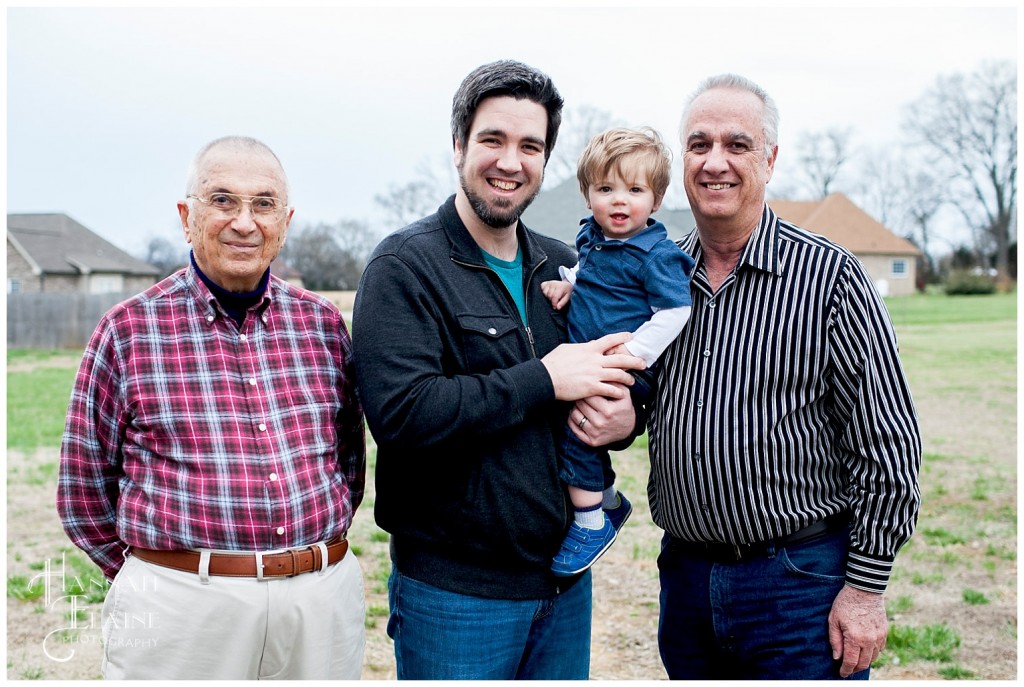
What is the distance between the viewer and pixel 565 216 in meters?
24.3

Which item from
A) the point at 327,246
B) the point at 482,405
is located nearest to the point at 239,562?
Answer: the point at 482,405

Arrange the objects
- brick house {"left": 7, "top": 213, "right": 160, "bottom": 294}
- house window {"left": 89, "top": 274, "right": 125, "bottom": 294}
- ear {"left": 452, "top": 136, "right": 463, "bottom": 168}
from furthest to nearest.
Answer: house window {"left": 89, "top": 274, "right": 125, "bottom": 294} → brick house {"left": 7, "top": 213, "right": 160, "bottom": 294} → ear {"left": 452, "top": 136, "right": 463, "bottom": 168}

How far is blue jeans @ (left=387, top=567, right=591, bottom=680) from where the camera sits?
2639mm

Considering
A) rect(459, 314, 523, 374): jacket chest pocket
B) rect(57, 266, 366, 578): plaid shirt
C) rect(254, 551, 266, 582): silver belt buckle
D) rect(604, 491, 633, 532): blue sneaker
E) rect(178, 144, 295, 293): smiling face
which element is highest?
rect(178, 144, 295, 293): smiling face

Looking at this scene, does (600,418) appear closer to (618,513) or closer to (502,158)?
(618,513)

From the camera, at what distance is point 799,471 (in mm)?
2615

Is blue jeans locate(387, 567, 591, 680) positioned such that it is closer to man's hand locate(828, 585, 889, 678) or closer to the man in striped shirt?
the man in striped shirt

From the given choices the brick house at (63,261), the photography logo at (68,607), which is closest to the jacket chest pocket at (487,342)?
the photography logo at (68,607)

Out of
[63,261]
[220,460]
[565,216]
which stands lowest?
[220,460]

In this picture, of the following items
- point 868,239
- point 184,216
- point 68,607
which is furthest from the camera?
point 868,239

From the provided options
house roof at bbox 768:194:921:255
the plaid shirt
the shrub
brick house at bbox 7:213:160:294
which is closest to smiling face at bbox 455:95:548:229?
the plaid shirt

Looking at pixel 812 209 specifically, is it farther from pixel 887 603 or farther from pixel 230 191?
pixel 230 191

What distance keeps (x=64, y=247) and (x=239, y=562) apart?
4571 cm

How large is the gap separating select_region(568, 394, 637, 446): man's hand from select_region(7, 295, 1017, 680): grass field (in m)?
2.66
